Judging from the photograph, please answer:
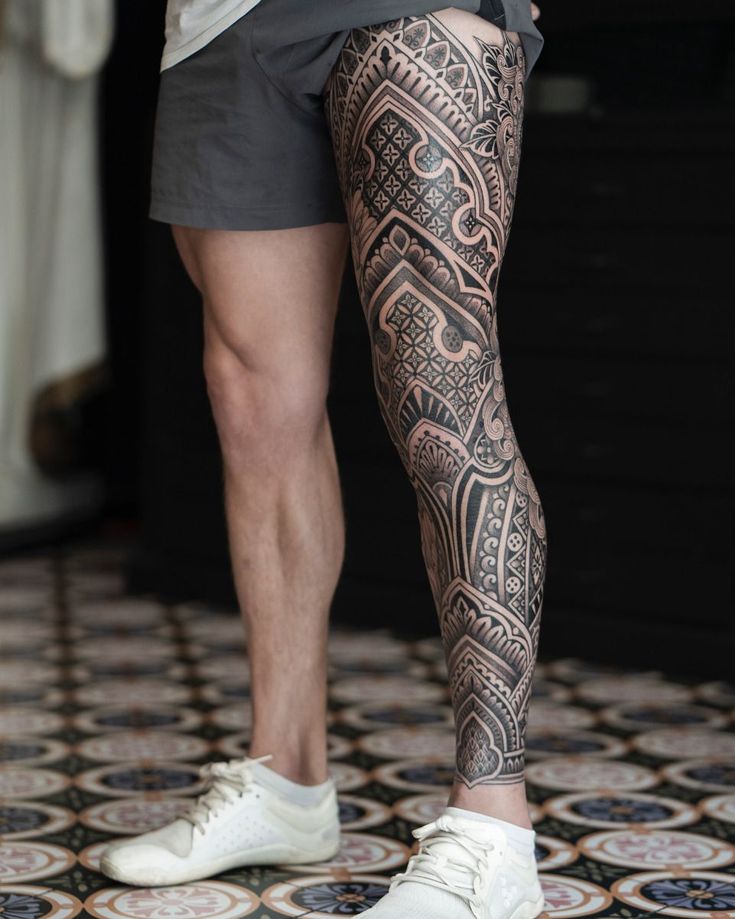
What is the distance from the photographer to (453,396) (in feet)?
4.07

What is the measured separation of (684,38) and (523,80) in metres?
1.72

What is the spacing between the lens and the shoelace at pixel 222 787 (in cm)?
148

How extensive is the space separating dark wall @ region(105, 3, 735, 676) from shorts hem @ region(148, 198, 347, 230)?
1.21 m

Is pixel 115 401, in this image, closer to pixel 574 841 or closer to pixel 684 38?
pixel 684 38

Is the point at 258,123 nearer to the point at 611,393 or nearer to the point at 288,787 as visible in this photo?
the point at 288,787

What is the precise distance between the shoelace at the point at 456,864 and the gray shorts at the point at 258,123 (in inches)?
22.9

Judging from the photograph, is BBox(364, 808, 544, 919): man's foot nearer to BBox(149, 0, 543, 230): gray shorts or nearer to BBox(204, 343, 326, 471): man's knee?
BBox(204, 343, 326, 471): man's knee

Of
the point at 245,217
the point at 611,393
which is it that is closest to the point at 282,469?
the point at 245,217

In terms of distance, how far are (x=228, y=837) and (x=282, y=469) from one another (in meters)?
0.38

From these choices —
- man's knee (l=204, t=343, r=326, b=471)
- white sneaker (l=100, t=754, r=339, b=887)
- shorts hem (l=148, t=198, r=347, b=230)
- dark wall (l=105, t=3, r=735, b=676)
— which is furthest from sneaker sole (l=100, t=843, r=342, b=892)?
dark wall (l=105, t=3, r=735, b=676)

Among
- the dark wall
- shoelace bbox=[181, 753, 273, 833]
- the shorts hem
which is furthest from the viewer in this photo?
the dark wall

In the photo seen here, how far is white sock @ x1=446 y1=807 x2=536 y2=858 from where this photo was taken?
124cm

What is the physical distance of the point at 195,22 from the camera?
4.43 ft

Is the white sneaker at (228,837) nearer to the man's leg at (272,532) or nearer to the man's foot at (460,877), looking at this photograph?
the man's leg at (272,532)
